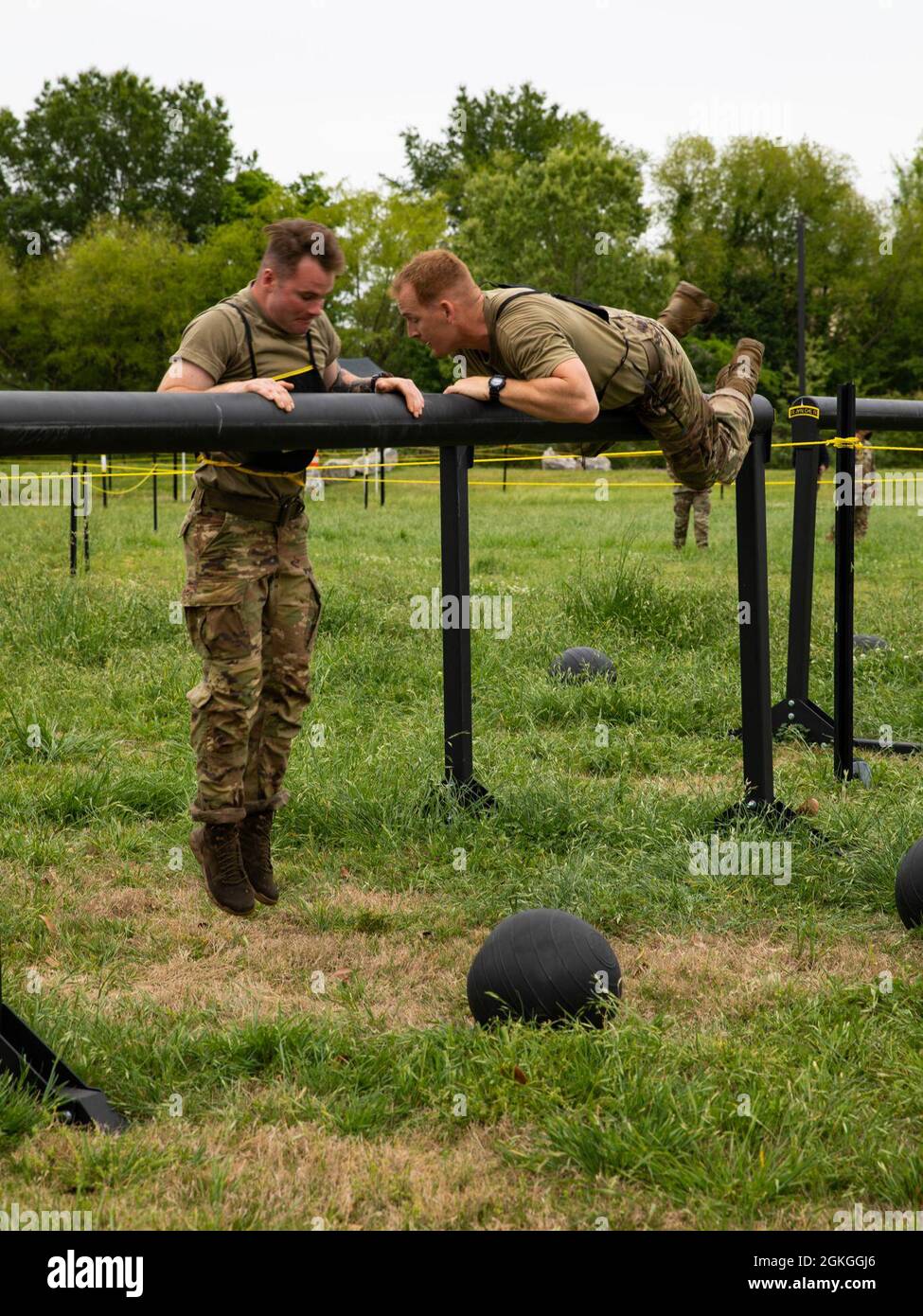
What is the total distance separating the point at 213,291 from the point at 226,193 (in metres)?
16.4

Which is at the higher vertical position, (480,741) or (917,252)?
(917,252)

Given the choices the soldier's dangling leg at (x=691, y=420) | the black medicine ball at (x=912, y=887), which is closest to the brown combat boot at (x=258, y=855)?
the soldier's dangling leg at (x=691, y=420)

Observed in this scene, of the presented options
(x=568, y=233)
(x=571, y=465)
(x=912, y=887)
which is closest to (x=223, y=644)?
(x=912, y=887)

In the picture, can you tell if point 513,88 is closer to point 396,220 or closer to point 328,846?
point 396,220

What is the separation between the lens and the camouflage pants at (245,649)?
4457mm

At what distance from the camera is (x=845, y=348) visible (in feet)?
174

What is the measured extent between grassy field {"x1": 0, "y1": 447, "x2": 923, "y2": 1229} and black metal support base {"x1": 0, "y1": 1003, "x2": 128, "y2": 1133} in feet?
0.19

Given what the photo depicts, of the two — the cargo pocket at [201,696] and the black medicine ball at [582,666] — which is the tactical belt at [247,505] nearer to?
the cargo pocket at [201,696]

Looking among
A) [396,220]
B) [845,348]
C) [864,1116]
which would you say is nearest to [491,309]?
[864,1116]

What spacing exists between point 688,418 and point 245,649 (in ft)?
6.12

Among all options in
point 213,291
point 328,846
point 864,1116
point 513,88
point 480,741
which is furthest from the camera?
point 513,88

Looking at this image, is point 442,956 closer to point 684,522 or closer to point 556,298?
point 556,298

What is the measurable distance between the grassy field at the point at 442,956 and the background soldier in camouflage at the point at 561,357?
1.53 metres

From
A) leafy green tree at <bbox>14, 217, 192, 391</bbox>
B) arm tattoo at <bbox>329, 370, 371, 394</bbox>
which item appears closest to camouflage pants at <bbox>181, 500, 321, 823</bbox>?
arm tattoo at <bbox>329, 370, 371, 394</bbox>
